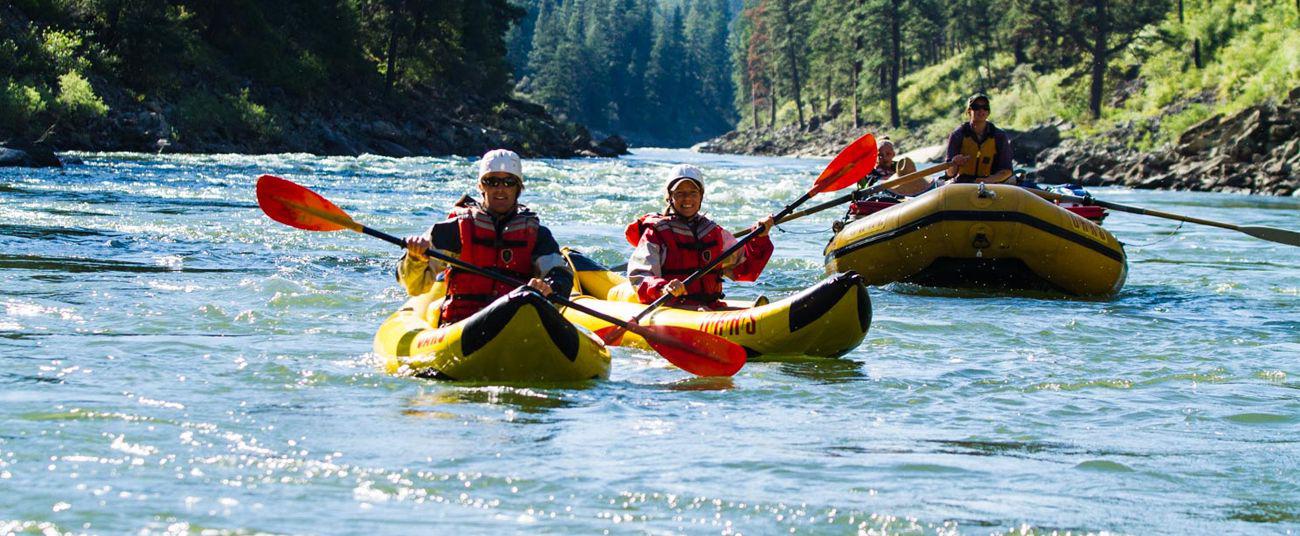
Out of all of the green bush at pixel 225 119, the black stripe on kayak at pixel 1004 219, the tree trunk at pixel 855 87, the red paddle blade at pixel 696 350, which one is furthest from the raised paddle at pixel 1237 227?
the tree trunk at pixel 855 87

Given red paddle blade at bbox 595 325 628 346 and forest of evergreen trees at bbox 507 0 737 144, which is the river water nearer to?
red paddle blade at bbox 595 325 628 346

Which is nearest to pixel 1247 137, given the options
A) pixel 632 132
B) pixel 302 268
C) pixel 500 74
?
pixel 302 268

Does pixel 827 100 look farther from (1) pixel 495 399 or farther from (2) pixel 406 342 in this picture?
(1) pixel 495 399

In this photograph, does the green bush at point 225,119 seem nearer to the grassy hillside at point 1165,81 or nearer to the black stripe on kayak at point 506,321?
the grassy hillside at point 1165,81

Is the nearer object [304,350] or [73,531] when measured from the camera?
[73,531]

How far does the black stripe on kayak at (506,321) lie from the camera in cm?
539

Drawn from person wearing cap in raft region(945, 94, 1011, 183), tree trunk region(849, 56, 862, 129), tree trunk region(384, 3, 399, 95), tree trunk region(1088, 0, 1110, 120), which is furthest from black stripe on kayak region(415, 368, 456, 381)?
tree trunk region(849, 56, 862, 129)

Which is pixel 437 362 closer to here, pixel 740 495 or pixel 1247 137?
pixel 740 495

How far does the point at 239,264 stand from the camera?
10.3 metres

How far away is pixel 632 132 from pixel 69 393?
341ft

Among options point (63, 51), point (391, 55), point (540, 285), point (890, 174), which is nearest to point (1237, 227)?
point (890, 174)

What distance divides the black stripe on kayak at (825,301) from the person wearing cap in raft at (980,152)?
4.33m

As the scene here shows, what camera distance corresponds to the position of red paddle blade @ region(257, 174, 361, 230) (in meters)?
6.55

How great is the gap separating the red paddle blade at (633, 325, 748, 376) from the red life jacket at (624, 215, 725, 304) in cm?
104
